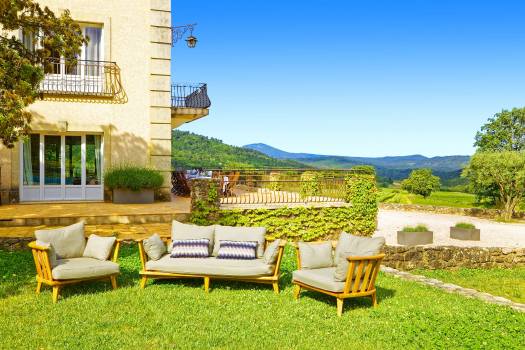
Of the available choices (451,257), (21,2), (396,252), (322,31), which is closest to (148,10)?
(21,2)

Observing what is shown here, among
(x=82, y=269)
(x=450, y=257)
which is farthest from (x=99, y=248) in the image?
(x=450, y=257)

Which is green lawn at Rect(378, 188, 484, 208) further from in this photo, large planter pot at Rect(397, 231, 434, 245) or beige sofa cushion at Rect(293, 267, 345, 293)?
beige sofa cushion at Rect(293, 267, 345, 293)

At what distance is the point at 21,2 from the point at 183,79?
9.78 m

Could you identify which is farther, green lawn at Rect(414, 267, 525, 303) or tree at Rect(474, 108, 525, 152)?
tree at Rect(474, 108, 525, 152)

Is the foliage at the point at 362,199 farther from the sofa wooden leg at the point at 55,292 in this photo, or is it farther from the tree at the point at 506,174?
the tree at the point at 506,174

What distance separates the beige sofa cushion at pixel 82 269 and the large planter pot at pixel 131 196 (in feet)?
25.8

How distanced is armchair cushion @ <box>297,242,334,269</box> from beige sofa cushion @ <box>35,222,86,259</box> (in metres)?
Answer: 3.45

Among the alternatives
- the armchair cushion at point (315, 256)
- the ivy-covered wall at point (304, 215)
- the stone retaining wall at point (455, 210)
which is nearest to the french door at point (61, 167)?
the ivy-covered wall at point (304, 215)

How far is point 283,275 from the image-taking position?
28.6 feet

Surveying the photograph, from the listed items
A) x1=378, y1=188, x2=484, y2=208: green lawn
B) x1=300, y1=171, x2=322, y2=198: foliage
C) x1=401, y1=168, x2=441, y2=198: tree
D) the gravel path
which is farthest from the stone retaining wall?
x1=401, y1=168, x2=441, y2=198: tree

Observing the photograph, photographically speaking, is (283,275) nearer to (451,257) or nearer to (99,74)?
(451,257)

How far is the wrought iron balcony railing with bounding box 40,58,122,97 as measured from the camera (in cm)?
1531

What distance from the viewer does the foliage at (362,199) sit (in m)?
14.4

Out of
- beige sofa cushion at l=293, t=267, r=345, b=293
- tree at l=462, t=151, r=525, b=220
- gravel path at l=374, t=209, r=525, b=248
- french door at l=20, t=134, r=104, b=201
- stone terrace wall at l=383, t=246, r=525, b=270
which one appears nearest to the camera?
beige sofa cushion at l=293, t=267, r=345, b=293
